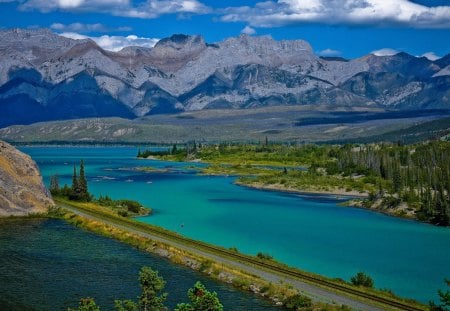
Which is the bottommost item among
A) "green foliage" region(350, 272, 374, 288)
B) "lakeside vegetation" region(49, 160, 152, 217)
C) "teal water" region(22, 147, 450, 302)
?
"teal water" region(22, 147, 450, 302)

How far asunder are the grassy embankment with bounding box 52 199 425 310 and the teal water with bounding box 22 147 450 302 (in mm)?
6164

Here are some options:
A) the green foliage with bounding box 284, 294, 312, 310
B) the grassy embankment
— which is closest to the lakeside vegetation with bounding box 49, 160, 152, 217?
the grassy embankment

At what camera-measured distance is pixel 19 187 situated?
102 m

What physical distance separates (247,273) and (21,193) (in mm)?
52929

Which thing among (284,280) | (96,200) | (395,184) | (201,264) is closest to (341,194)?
(395,184)

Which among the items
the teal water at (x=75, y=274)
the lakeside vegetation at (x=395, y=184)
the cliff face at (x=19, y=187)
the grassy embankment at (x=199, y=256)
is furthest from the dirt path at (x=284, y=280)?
the lakeside vegetation at (x=395, y=184)

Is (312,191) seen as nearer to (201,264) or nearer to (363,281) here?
(201,264)

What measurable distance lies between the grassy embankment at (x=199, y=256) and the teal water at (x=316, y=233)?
6.16 m

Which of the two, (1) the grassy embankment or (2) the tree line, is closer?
(1) the grassy embankment

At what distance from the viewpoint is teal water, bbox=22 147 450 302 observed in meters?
73.6

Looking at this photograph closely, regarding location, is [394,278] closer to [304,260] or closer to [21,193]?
[304,260]

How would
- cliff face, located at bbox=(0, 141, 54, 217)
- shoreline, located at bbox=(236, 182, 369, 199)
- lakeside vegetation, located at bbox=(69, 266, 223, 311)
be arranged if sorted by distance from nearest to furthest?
lakeside vegetation, located at bbox=(69, 266, 223, 311), cliff face, located at bbox=(0, 141, 54, 217), shoreline, located at bbox=(236, 182, 369, 199)

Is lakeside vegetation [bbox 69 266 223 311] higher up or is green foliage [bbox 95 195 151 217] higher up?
lakeside vegetation [bbox 69 266 223 311]

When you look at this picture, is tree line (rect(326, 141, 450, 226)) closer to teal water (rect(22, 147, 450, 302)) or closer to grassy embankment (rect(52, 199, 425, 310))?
teal water (rect(22, 147, 450, 302))
